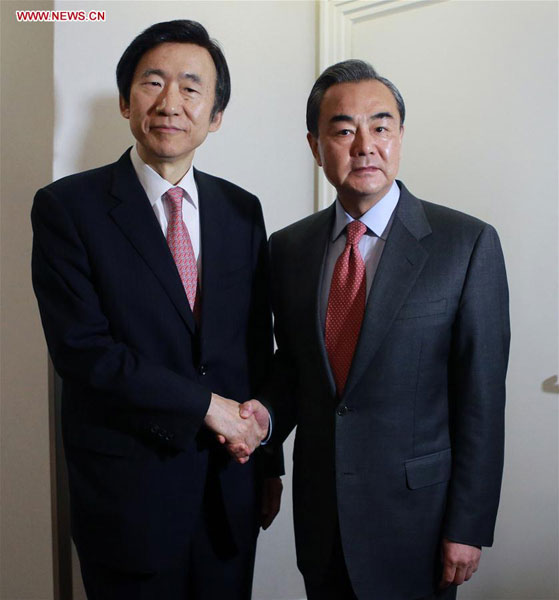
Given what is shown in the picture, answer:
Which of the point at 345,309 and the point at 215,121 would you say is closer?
the point at 345,309

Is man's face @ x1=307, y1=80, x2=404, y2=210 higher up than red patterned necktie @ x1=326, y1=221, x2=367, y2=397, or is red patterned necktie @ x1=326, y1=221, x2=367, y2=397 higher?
man's face @ x1=307, y1=80, x2=404, y2=210

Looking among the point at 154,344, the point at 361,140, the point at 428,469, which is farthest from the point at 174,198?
the point at 428,469

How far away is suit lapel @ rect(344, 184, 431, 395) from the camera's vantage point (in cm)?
138

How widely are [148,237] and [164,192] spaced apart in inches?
5.3

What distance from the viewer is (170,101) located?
4.87 ft

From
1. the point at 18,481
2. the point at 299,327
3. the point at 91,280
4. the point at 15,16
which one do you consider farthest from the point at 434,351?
the point at 15,16

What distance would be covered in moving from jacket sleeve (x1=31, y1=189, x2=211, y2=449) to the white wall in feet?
2.05

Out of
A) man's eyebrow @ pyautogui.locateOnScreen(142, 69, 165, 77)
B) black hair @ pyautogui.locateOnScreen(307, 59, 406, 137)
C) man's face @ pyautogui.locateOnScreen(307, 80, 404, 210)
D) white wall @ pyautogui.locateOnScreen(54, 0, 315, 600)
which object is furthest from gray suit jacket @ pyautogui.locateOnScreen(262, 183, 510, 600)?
white wall @ pyautogui.locateOnScreen(54, 0, 315, 600)

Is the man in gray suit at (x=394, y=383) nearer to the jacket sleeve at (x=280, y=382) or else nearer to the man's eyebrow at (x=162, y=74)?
the jacket sleeve at (x=280, y=382)

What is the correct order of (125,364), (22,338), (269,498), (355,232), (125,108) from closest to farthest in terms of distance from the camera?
1. (125,364)
2. (355,232)
3. (125,108)
4. (269,498)
5. (22,338)

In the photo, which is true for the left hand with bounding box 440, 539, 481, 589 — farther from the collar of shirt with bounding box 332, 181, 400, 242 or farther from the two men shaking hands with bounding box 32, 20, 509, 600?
the collar of shirt with bounding box 332, 181, 400, 242

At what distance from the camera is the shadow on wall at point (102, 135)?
199 centimetres

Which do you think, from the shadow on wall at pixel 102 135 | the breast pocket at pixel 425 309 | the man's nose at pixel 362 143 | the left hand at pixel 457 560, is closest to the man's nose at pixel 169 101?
the man's nose at pixel 362 143

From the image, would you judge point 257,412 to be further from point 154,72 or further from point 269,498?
point 154,72
